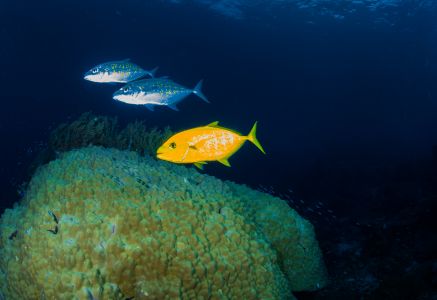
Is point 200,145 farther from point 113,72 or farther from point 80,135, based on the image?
point 80,135

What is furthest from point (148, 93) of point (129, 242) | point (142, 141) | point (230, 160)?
point (230, 160)

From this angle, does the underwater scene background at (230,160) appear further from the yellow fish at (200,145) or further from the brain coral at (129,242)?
the yellow fish at (200,145)

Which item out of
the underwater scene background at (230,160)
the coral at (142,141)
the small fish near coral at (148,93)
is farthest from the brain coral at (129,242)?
the coral at (142,141)

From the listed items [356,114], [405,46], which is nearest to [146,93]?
[405,46]

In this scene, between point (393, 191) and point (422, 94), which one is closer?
point (393, 191)

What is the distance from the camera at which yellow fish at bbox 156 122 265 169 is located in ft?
8.84

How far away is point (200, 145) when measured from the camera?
2.74 m

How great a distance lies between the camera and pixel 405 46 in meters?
41.8

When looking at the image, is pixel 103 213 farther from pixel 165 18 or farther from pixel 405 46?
pixel 405 46

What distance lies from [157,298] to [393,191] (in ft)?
52.1

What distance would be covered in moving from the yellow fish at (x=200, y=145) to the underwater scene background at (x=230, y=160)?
3.20 ft

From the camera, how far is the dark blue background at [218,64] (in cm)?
3156

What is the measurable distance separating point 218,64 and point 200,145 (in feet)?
169

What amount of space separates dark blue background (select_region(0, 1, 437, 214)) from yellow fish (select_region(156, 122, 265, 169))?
17044 millimetres
